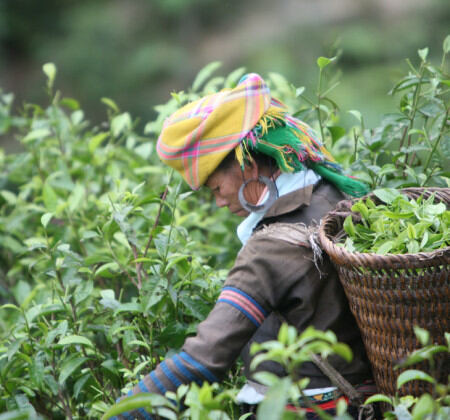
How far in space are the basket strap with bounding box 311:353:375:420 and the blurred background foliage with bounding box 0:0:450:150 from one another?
15.2 ft

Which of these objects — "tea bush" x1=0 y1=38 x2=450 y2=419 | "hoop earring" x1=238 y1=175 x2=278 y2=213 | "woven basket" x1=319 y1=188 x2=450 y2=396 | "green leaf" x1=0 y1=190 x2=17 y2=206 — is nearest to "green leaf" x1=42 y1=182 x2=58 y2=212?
"tea bush" x1=0 y1=38 x2=450 y2=419

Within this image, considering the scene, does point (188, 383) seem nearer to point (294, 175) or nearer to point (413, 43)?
point (294, 175)

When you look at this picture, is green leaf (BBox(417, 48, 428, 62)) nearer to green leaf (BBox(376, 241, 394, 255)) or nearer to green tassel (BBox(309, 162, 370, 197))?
green tassel (BBox(309, 162, 370, 197))

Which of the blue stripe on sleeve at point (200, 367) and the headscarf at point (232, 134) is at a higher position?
the headscarf at point (232, 134)

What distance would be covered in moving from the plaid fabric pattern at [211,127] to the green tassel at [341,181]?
22cm

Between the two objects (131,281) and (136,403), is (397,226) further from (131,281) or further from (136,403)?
(131,281)

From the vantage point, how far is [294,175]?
5.74ft

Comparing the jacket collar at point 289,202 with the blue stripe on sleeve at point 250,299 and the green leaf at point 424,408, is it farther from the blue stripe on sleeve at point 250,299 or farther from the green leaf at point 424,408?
the green leaf at point 424,408

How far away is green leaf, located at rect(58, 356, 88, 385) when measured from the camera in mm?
1820

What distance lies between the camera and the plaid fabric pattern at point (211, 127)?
5.60 ft

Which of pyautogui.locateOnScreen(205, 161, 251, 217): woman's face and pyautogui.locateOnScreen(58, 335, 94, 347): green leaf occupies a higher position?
pyautogui.locateOnScreen(205, 161, 251, 217): woman's face

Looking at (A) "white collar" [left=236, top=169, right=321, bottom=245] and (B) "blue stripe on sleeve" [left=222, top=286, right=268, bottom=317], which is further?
(A) "white collar" [left=236, top=169, right=321, bottom=245]

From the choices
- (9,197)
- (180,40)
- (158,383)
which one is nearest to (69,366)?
(158,383)

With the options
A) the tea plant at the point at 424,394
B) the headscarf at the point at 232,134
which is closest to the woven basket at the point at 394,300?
the tea plant at the point at 424,394
